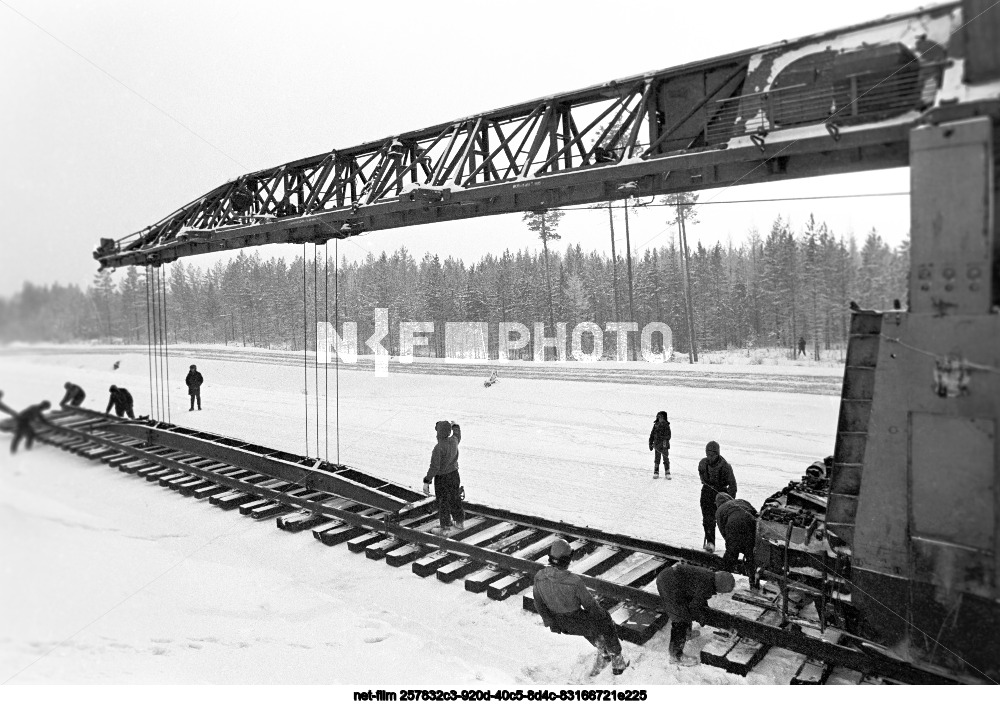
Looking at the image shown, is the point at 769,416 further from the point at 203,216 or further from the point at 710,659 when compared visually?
the point at 203,216

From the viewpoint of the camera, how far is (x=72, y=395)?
3.68 m

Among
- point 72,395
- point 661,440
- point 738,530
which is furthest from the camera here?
point 661,440

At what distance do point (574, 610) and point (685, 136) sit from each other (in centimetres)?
420

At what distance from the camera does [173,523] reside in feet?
23.7

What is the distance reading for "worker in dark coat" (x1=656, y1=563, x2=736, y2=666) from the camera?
14.1 ft

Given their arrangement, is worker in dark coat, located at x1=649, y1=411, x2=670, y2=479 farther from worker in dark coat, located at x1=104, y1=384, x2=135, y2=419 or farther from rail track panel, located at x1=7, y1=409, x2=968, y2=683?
worker in dark coat, located at x1=104, y1=384, x2=135, y2=419

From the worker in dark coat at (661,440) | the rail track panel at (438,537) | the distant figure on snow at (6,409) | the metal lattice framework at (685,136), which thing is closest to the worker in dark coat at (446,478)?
the rail track panel at (438,537)

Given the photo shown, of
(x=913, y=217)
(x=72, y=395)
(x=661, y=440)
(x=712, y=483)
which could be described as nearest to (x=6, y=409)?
(x=72, y=395)

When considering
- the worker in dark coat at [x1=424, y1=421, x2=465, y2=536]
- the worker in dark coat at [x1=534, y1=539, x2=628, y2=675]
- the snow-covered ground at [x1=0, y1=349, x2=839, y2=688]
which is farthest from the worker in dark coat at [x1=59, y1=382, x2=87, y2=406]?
the worker in dark coat at [x1=424, y1=421, x2=465, y2=536]

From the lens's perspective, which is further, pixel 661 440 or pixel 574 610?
pixel 661 440

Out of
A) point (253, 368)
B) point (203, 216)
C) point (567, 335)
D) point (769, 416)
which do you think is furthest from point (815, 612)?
point (253, 368)

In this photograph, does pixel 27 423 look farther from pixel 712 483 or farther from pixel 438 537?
pixel 712 483

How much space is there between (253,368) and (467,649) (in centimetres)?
2019

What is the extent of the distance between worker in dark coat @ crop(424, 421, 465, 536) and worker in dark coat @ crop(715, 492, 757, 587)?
303 cm
